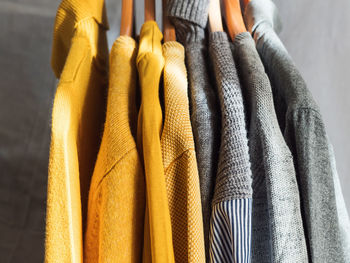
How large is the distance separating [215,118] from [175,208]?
125 mm

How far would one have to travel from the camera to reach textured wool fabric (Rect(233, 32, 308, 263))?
347 mm

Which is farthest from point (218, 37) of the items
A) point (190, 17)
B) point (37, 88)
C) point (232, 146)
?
point (37, 88)

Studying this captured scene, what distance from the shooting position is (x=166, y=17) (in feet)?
1.82

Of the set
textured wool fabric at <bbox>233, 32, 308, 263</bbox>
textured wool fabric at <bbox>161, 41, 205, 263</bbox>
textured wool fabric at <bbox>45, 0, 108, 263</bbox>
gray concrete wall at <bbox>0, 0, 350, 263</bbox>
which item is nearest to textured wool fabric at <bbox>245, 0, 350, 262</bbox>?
textured wool fabric at <bbox>233, 32, 308, 263</bbox>

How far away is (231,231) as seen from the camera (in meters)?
0.35

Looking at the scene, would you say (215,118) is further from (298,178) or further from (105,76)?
(105,76)

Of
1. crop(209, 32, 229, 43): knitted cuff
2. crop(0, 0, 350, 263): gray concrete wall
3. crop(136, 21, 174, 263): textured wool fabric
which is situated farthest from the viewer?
crop(0, 0, 350, 263): gray concrete wall

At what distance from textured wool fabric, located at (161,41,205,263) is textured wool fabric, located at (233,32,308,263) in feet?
0.25

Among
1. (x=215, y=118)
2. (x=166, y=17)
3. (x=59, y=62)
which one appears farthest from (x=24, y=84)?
(x=215, y=118)

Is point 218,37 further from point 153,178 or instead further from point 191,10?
point 153,178

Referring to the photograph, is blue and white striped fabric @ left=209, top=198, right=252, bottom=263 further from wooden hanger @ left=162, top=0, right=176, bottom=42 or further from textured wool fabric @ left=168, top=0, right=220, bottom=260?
wooden hanger @ left=162, top=0, right=176, bottom=42

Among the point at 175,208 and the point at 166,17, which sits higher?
the point at 166,17

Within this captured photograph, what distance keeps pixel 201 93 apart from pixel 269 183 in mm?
144

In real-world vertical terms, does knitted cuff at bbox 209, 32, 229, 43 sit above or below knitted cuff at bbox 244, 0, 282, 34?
below
